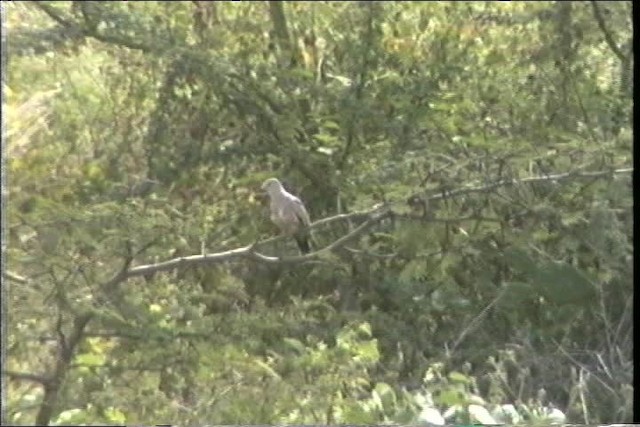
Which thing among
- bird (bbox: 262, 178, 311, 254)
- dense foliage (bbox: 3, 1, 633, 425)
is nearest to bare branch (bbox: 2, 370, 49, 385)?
dense foliage (bbox: 3, 1, 633, 425)

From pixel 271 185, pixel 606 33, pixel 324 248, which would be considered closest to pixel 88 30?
pixel 271 185

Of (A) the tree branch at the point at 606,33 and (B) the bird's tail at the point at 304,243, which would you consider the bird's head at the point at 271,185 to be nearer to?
(B) the bird's tail at the point at 304,243

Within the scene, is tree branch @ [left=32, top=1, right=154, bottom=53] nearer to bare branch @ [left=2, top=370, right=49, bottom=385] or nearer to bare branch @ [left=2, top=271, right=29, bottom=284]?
bare branch @ [left=2, top=271, right=29, bottom=284]

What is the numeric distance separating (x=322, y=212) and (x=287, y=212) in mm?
61

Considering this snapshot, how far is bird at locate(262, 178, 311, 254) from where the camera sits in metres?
1.63

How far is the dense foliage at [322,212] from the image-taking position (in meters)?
1.59

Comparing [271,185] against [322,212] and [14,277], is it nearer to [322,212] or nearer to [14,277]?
[322,212]

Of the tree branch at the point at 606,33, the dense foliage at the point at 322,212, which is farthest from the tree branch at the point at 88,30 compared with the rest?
the tree branch at the point at 606,33

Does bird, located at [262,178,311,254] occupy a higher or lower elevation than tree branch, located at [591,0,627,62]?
lower

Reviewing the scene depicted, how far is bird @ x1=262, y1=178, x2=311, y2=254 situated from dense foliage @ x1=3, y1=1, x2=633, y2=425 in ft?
0.06

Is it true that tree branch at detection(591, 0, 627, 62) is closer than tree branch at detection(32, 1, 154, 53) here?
No

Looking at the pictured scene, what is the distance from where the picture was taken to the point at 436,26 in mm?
1685

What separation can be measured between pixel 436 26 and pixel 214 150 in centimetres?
39

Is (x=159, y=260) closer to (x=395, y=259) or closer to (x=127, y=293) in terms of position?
(x=127, y=293)
